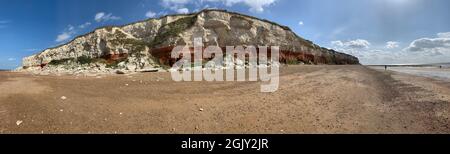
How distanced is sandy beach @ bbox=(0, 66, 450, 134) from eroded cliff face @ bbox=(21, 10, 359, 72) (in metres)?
24.7

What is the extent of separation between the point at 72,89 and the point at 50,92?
962 millimetres

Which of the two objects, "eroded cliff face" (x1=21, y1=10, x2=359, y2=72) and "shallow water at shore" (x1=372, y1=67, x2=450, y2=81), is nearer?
"shallow water at shore" (x1=372, y1=67, x2=450, y2=81)

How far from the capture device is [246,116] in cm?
906

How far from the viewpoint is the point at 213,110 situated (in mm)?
Result: 9656

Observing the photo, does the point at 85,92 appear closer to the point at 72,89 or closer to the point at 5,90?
the point at 72,89

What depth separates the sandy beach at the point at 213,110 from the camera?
7938 millimetres

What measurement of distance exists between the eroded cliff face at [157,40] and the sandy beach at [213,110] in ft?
81.1

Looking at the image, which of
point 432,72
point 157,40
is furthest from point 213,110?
point 157,40

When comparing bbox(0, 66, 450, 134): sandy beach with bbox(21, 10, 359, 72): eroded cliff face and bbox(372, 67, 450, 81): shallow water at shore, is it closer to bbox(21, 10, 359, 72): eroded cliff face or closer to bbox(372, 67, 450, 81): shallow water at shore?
bbox(372, 67, 450, 81): shallow water at shore

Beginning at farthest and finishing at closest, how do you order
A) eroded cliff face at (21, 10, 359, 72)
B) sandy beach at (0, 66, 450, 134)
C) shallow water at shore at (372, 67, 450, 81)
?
eroded cliff face at (21, 10, 359, 72)
shallow water at shore at (372, 67, 450, 81)
sandy beach at (0, 66, 450, 134)

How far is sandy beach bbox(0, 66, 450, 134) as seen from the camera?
7938 mm

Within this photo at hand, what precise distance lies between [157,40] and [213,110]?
112 feet

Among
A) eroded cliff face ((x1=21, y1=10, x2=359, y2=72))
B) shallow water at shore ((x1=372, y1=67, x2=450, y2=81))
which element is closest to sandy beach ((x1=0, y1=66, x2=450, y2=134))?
shallow water at shore ((x1=372, y1=67, x2=450, y2=81))
